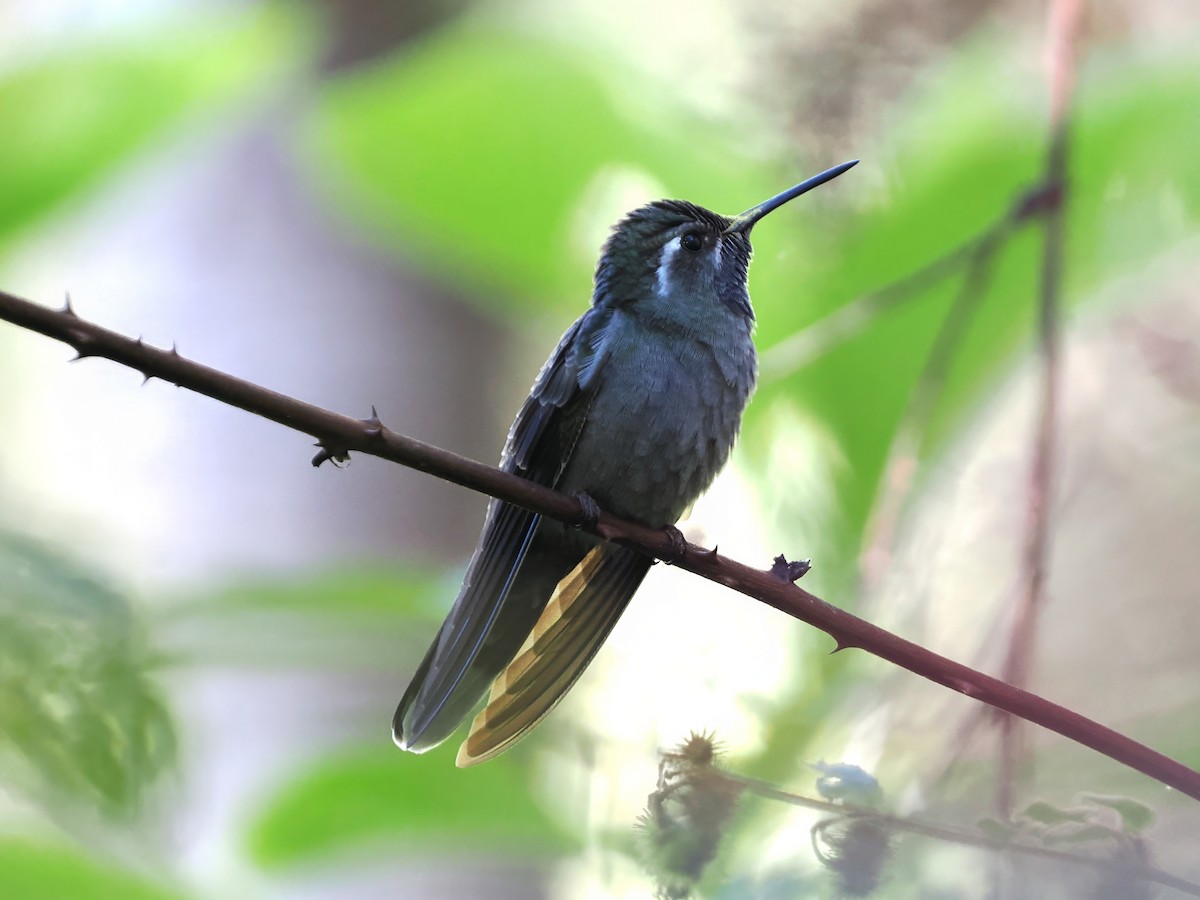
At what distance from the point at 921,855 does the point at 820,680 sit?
28 centimetres

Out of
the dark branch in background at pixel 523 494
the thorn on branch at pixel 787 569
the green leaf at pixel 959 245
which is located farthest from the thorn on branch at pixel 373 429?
the green leaf at pixel 959 245

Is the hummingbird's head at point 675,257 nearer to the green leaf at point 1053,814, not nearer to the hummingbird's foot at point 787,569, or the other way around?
the hummingbird's foot at point 787,569

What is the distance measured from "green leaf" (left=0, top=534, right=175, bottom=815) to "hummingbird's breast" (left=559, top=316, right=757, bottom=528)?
20.2 inches

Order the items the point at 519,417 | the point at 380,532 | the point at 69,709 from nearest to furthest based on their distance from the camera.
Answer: the point at 69,709, the point at 519,417, the point at 380,532

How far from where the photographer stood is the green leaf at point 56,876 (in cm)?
59

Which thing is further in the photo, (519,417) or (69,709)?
(519,417)

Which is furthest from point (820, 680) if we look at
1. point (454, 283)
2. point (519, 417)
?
point (454, 283)

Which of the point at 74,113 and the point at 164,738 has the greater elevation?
the point at 74,113

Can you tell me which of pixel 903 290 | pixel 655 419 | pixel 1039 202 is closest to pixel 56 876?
pixel 655 419

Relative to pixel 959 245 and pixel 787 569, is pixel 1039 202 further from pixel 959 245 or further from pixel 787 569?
pixel 787 569

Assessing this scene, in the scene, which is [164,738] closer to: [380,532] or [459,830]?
[459,830]

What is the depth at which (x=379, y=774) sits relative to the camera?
29.1 inches

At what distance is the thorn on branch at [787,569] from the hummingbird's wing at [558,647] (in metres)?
0.29

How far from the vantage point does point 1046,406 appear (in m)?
0.88
